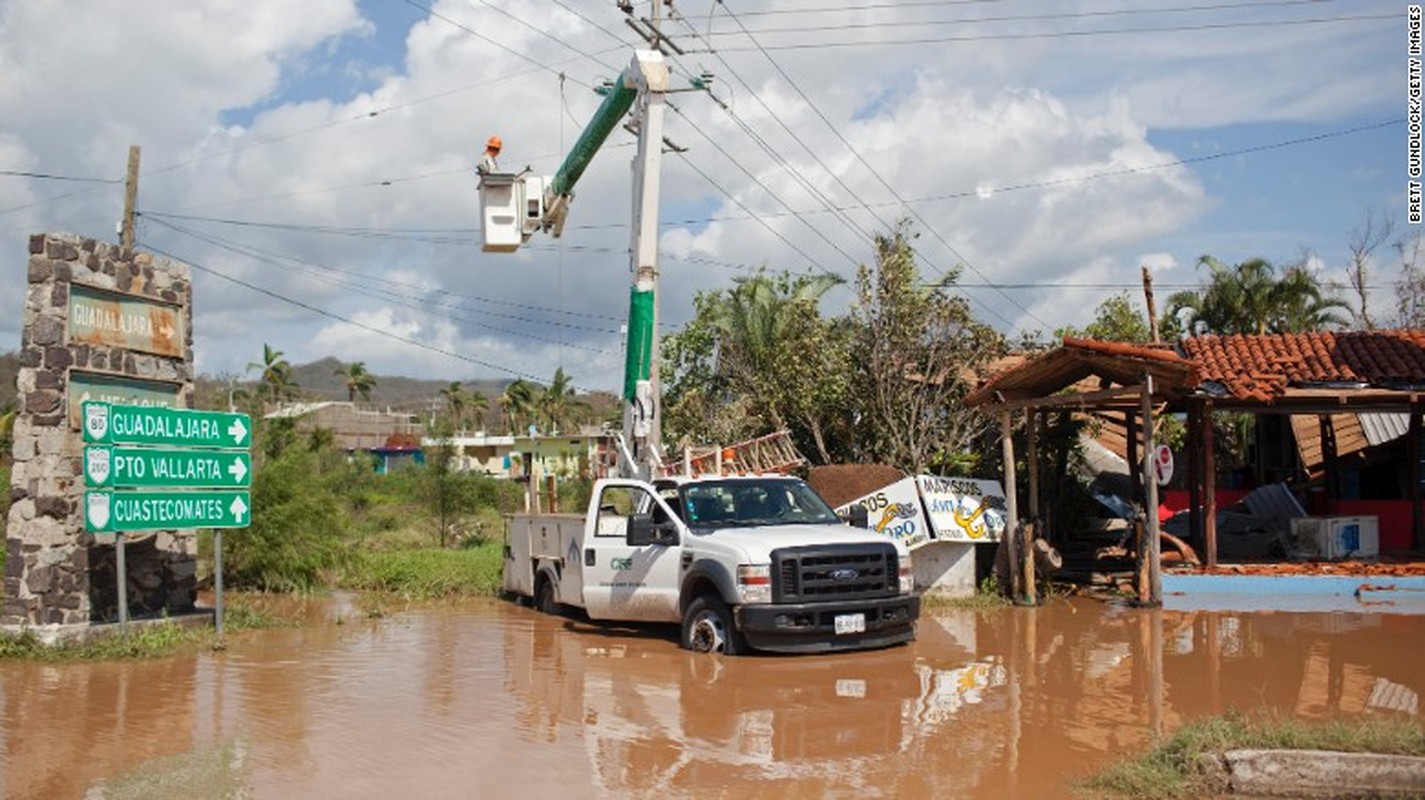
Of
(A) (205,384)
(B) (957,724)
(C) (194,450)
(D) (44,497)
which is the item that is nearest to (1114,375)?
(B) (957,724)

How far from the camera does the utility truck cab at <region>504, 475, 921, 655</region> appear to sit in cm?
1216

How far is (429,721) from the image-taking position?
10.1 meters

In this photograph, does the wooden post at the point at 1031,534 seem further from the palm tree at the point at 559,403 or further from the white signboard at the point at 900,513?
the palm tree at the point at 559,403

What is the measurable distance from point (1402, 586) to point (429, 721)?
13.7 m

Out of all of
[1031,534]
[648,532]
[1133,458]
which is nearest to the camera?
[648,532]

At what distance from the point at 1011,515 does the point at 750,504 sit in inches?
222

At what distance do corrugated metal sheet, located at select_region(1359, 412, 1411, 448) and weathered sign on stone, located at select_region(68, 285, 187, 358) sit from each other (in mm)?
22578

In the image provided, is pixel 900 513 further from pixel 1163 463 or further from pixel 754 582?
pixel 754 582

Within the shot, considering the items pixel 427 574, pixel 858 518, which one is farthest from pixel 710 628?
pixel 427 574

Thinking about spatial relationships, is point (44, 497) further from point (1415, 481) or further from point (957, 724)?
point (1415, 481)

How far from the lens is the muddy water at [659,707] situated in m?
8.11

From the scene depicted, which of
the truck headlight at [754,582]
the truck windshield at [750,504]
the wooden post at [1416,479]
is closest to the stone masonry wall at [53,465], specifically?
the truck windshield at [750,504]

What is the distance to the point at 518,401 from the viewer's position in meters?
93.1

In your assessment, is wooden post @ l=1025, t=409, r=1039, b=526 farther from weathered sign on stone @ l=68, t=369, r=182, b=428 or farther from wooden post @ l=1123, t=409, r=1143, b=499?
weathered sign on stone @ l=68, t=369, r=182, b=428
